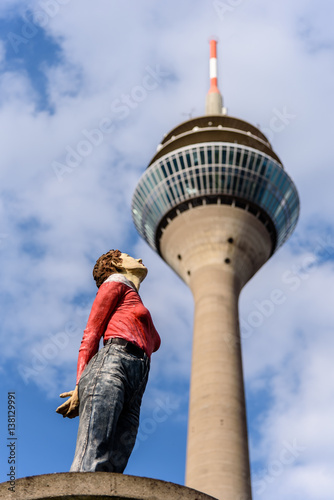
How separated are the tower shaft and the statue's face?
3947cm

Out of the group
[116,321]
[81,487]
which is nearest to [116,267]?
[116,321]

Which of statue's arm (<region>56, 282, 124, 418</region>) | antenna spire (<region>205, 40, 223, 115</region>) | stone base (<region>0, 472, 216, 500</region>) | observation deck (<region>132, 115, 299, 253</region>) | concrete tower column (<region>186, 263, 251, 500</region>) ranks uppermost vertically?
antenna spire (<region>205, 40, 223, 115</region>)

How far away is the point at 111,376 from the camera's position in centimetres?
595

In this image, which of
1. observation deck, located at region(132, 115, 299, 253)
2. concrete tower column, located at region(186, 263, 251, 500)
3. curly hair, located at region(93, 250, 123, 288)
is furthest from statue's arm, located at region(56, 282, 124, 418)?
observation deck, located at region(132, 115, 299, 253)

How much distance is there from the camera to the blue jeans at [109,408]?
18.6 ft

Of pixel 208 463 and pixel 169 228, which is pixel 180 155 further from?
pixel 208 463

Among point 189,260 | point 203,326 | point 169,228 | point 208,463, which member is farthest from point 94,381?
point 169,228

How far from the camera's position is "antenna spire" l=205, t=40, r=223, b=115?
65.5 m

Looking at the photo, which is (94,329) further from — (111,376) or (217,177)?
(217,177)

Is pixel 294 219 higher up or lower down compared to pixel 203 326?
higher up

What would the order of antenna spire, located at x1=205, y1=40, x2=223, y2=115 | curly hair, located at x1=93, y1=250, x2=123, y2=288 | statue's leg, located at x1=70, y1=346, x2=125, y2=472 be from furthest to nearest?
antenna spire, located at x1=205, y1=40, x2=223, y2=115, curly hair, located at x1=93, y1=250, x2=123, y2=288, statue's leg, located at x1=70, y1=346, x2=125, y2=472

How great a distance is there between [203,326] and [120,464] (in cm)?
4516

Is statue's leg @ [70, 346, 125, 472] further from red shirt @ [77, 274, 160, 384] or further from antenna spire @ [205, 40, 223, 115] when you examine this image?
antenna spire @ [205, 40, 223, 115]

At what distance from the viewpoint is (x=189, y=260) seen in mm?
56000
